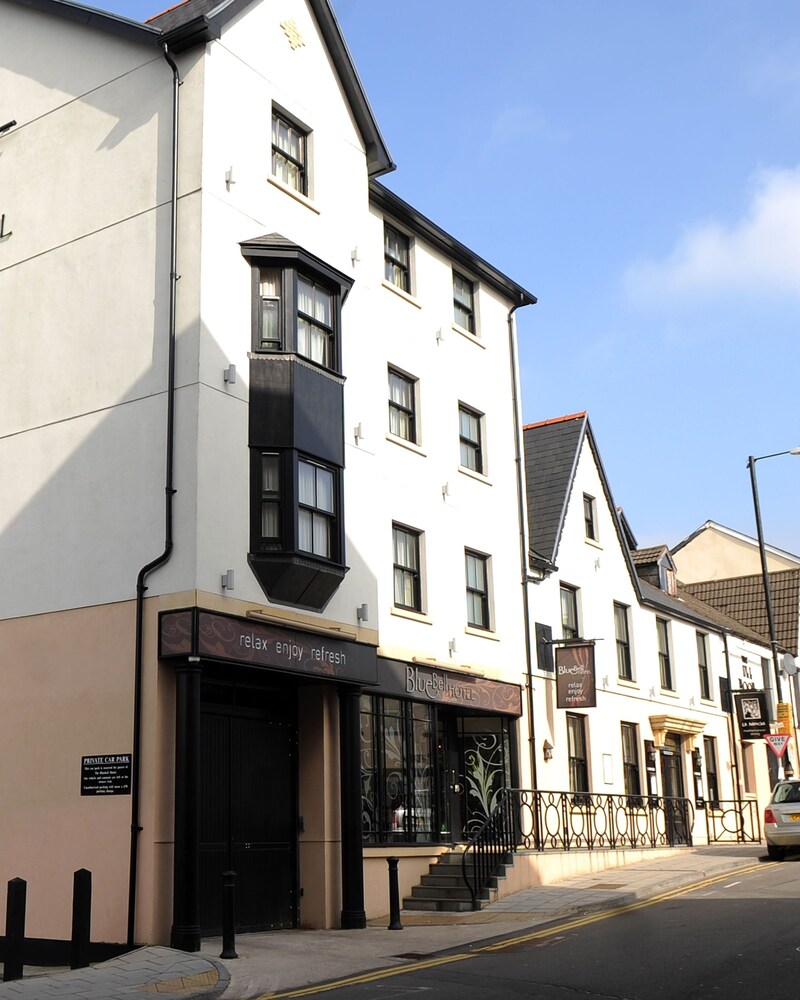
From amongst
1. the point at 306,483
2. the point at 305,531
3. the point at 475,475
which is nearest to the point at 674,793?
the point at 475,475

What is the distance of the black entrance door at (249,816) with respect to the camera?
1584 cm

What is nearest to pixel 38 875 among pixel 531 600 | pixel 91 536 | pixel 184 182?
pixel 91 536

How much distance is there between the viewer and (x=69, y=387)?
1736 cm

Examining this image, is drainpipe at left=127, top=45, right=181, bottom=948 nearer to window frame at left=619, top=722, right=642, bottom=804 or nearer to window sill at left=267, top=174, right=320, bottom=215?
window sill at left=267, top=174, right=320, bottom=215

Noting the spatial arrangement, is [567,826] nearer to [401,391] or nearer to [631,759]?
[631,759]

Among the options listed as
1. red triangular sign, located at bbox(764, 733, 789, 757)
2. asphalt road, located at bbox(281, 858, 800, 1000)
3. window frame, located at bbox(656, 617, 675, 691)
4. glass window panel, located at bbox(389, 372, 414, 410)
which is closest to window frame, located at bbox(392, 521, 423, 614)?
glass window panel, located at bbox(389, 372, 414, 410)

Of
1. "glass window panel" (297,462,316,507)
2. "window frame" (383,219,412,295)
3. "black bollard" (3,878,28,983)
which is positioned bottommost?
"black bollard" (3,878,28,983)

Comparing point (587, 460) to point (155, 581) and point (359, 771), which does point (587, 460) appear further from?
point (155, 581)

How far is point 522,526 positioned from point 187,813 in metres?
11.8

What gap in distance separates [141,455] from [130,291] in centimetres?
243

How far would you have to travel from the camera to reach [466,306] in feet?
80.6

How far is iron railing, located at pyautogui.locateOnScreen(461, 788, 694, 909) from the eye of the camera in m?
19.4

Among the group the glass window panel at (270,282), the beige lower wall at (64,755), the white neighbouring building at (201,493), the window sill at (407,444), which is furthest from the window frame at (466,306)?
the beige lower wall at (64,755)

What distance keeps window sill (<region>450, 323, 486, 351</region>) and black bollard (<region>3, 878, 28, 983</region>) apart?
46.4ft
